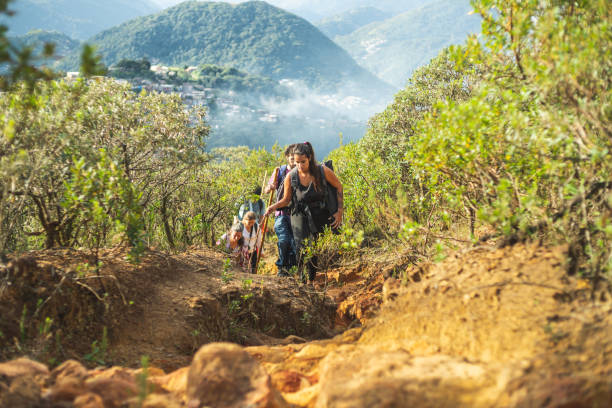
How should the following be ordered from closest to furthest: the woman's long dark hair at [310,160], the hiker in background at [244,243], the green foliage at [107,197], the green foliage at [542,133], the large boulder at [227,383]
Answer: the large boulder at [227,383]
the green foliage at [542,133]
the green foliage at [107,197]
the woman's long dark hair at [310,160]
the hiker in background at [244,243]

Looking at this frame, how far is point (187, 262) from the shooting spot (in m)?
5.10

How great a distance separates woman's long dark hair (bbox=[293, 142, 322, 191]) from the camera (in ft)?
17.1

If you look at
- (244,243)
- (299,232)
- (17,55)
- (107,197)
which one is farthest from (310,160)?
(17,55)

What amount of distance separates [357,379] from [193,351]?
2005 mm

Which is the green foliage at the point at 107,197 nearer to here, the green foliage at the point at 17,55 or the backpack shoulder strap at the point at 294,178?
the green foliage at the point at 17,55

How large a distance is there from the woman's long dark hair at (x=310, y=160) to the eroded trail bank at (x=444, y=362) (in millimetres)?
2654

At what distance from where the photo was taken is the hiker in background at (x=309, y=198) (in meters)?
5.38

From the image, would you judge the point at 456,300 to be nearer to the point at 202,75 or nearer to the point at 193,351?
the point at 193,351

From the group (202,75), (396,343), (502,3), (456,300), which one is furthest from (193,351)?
(202,75)

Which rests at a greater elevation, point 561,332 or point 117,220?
point 117,220

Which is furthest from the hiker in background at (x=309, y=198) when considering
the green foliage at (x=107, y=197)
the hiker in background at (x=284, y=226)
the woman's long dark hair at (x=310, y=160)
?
the green foliage at (x=107, y=197)

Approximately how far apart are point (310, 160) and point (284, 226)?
1202 mm

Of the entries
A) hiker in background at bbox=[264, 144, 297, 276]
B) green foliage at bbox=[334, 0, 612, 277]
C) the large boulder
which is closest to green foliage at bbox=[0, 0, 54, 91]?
the large boulder

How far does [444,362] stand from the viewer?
2.08m
